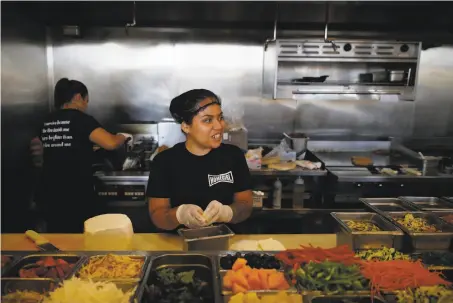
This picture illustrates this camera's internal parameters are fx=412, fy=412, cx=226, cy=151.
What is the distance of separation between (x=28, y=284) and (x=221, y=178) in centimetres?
134

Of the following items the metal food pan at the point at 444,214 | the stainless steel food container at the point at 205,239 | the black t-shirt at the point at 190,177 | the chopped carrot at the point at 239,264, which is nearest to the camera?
the chopped carrot at the point at 239,264

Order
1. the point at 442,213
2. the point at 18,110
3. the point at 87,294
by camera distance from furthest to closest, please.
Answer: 1. the point at 18,110
2. the point at 442,213
3. the point at 87,294

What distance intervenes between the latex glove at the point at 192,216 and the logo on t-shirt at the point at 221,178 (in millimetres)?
414

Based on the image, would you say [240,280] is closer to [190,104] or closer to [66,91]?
[190,104]

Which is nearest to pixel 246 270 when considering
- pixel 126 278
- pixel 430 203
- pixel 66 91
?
pixel 126 278

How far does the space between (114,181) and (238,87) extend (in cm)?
218

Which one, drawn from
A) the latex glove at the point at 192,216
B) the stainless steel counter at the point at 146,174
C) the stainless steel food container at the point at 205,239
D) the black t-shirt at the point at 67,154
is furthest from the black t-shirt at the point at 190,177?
the stainless steel counter at the point at 146,174

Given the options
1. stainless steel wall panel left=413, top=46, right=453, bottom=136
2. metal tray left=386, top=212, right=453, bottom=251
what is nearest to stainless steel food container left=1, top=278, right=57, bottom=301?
metal tray left=386, top=212, right=453, bottom=251

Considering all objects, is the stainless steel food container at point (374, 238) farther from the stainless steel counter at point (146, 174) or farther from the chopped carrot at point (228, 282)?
the stainless steel counter at point (146, 174)

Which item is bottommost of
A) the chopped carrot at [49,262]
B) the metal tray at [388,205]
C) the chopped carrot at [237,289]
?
the chopped carrot at [49,262]

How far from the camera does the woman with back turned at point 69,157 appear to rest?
384 centimetres

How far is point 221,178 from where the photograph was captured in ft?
9.20

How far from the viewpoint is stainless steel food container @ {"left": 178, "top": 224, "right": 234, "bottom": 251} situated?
7.15 feet

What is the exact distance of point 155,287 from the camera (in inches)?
68.9
